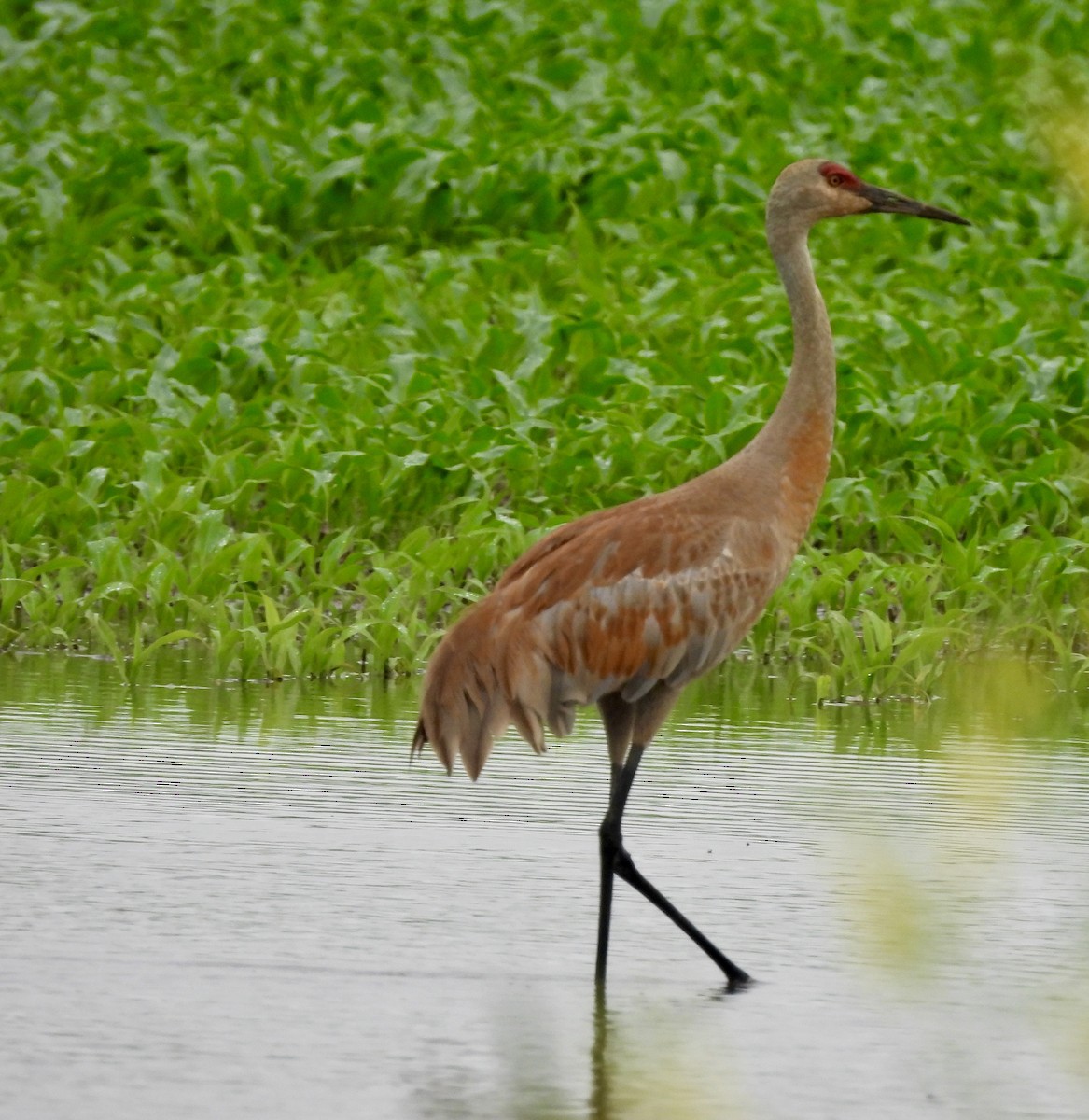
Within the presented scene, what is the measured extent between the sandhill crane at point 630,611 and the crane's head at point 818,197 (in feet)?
1.70

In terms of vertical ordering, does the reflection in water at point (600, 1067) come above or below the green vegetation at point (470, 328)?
below

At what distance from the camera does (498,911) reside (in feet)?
17.3

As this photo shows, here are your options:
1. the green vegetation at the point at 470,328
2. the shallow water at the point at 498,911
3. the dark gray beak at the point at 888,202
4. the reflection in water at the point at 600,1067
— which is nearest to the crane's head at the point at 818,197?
the dark gray beak at the point at 888,202

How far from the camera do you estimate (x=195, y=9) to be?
62.3 ft

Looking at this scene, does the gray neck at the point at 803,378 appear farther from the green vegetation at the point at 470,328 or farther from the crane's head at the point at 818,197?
the green vegetation at the point at 470,328

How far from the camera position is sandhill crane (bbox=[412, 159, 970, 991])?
522 cm

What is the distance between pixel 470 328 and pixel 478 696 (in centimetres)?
602

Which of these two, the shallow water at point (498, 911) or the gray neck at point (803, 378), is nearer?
the shallow water at point (498, 911)

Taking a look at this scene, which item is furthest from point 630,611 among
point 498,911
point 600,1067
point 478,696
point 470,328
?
point 470,328

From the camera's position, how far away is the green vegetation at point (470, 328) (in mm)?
8156

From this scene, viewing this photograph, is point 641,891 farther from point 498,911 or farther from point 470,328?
point 470,328

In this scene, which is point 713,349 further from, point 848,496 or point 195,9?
point 195,9

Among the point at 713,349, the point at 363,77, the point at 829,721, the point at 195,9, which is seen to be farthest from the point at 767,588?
the point at 195,9

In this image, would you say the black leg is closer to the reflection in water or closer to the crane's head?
the reflection in water
